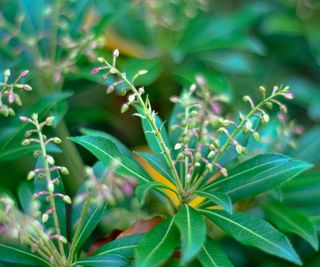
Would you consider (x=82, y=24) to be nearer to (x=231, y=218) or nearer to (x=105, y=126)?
(x=105, y=126)

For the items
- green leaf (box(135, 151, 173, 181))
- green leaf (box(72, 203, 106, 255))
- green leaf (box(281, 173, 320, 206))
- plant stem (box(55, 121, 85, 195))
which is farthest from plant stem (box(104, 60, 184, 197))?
plant stem (box(55, 121, 85, 195))

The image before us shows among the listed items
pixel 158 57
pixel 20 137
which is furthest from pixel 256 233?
pixel 158 57

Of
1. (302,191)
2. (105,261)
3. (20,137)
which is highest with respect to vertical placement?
(20,137)

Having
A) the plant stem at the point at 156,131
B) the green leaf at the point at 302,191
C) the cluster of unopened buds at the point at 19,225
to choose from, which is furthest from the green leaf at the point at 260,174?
the cluster of unopened buds at the point at 19,225

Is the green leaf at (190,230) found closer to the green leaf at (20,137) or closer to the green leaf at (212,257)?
the green leaf at (212,257)

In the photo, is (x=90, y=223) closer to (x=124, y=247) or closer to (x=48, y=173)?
(x=124, y=247)

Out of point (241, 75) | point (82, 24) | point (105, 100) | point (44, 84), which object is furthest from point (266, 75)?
point (44, 84)

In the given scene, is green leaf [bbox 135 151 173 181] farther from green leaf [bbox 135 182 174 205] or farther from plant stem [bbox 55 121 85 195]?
plant stem [bbox 55 121 85 195]
